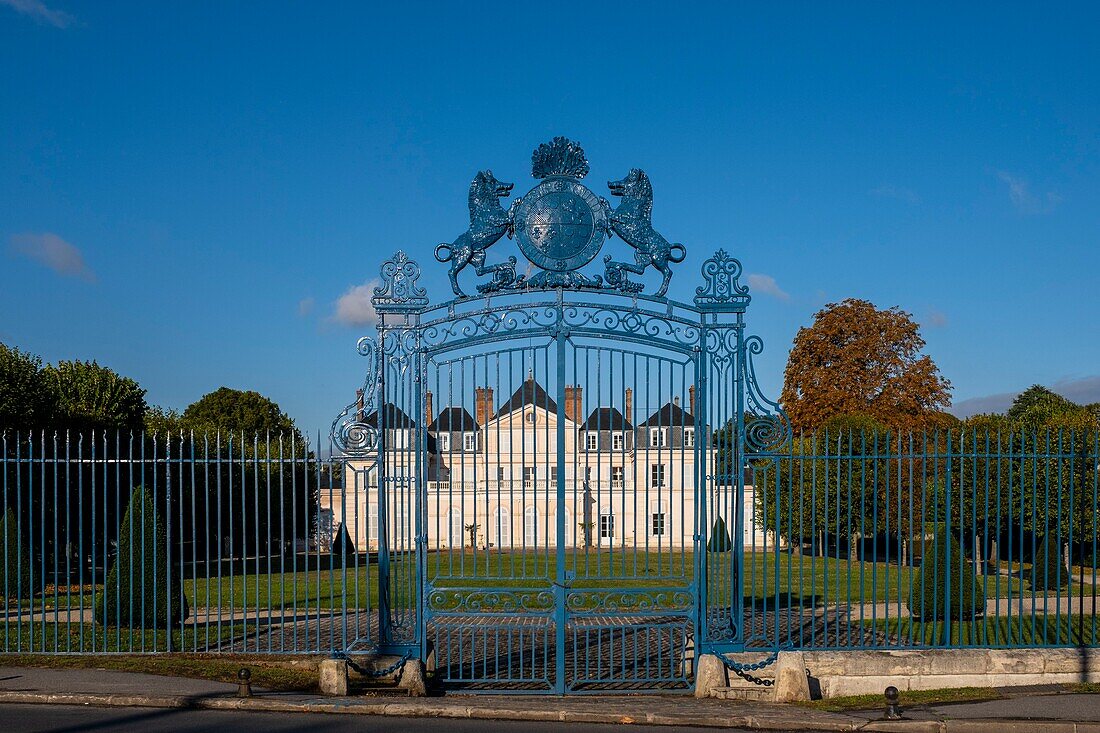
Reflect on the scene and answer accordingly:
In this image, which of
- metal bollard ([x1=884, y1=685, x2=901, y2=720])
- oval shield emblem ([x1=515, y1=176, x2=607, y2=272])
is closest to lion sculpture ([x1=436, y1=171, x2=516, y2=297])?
oval shield emblem ([x1=515, y1=176, x2=607, y2=272])

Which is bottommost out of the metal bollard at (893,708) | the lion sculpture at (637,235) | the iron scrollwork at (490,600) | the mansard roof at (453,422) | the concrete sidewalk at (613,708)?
the concrete sidewalk at (613,708)

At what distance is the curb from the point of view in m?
9.66

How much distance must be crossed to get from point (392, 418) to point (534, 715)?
366 centimetres

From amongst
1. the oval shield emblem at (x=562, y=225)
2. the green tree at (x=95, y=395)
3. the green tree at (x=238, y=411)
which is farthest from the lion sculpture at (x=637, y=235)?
the green tree at (x=238, y=411)

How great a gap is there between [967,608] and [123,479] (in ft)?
77.0

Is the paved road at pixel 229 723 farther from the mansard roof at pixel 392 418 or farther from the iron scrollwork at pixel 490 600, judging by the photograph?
the mansard roof at pixel 392 418

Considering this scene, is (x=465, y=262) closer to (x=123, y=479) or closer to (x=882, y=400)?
(x=123, y=479)

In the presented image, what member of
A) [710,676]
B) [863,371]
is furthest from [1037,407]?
[710,676]

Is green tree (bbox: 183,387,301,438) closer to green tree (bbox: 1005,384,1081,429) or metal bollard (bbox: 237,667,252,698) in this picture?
green tree (bbox: 1005,384,1081,429)

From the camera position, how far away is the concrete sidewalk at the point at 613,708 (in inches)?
383

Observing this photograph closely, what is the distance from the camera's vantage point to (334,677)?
11023 mm

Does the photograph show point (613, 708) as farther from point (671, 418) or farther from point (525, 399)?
point (525, 399)

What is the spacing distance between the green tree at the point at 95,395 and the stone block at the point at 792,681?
27764mm

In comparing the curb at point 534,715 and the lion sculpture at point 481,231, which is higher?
the lion sculpture at point 481,231
